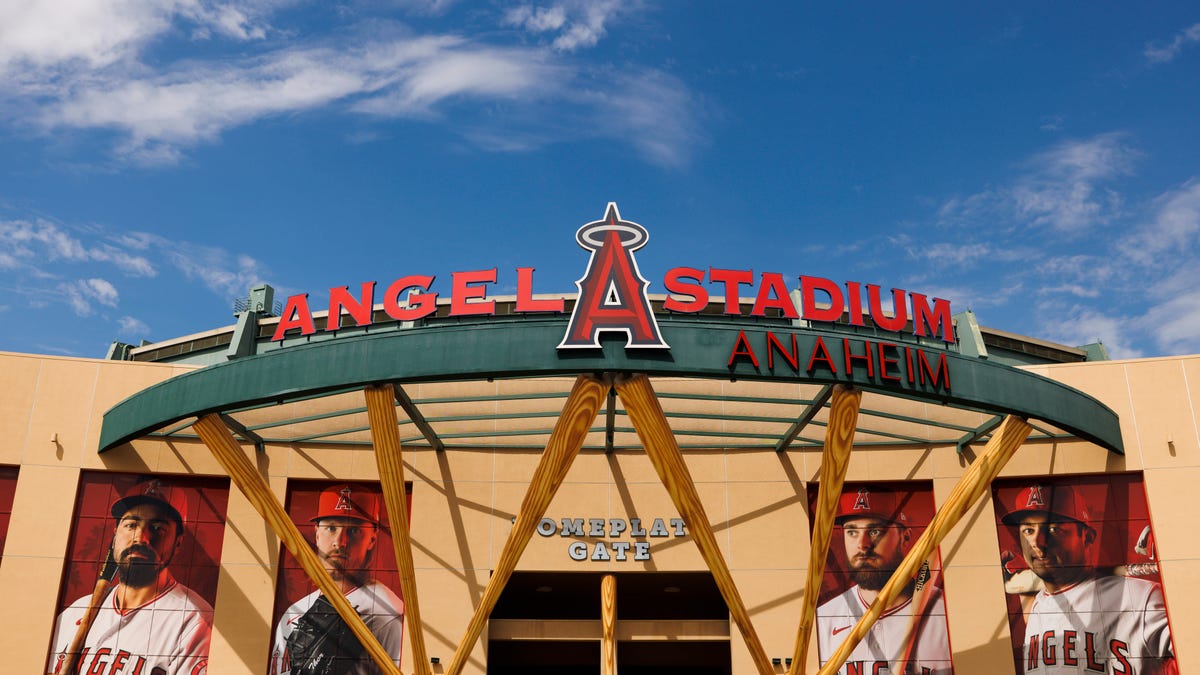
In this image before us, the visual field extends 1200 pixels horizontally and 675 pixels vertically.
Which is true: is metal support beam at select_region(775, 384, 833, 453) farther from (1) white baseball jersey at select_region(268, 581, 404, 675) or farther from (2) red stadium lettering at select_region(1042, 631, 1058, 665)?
(1) white baseball jersey at select_region(268, 581, 404, 675)

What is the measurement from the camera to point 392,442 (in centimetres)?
2856

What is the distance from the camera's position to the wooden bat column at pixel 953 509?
31031 millimetres

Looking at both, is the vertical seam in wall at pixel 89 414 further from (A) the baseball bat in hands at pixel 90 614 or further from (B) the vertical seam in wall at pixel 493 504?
(B) the vertical seam in wall at pixel 493 504

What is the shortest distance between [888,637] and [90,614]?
28.6 metres

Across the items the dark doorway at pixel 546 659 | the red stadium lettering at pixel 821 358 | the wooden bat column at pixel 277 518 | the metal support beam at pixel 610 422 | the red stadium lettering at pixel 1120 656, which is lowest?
the red stadium lettering at pixel 1120 656

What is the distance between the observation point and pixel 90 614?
35.2 metres

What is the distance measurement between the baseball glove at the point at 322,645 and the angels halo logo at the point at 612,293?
55.0ft

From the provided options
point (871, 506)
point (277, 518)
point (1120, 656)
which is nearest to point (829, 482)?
point (871, 506)

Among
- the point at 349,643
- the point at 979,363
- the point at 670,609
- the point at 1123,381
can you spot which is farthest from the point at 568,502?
the point at 1123,381

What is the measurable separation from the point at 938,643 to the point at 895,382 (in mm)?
13513

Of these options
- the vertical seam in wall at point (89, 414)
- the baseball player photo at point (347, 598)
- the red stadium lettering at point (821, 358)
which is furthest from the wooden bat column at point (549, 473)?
the vertical seam in wall at point (89, 414)

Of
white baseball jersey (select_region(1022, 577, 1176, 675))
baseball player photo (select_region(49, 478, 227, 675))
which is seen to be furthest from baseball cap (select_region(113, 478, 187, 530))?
white baseball jersey (select_region(1022, 577, 1176, 675))

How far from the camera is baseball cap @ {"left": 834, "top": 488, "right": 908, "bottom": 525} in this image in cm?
3797

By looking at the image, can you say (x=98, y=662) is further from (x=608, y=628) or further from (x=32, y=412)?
(x=608, y=628)
